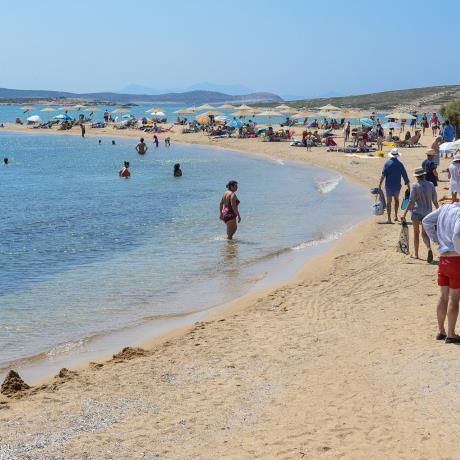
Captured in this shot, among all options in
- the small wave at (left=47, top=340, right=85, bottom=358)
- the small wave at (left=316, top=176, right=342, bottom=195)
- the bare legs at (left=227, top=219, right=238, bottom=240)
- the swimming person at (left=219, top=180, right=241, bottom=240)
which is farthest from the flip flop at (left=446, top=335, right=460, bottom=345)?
the small wave at (left=316, top=176, right=342, bottom=195)

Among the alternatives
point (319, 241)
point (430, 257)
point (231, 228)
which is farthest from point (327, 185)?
point (430, 257)

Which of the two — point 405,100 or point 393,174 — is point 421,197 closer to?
point 393,174

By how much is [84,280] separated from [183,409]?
23.2ft

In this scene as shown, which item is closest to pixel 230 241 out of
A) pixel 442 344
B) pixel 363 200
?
pixel 363 200

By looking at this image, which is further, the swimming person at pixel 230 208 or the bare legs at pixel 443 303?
the swimming person at pixel 230 208

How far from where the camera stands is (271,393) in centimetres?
649

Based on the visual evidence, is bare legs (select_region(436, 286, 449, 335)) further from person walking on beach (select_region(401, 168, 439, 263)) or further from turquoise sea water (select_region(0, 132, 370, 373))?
turquoise sea water (select_region(0, 132, 370, 373))

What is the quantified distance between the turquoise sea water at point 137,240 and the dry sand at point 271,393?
183cm

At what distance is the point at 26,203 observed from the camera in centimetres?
2488

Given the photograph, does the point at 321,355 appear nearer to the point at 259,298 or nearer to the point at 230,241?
the point at 259,298

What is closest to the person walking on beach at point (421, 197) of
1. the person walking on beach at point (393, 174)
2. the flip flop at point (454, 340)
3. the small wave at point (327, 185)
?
the person walking on beach at point (393, 174)

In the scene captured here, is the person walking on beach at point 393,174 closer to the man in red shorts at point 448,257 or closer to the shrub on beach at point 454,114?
the man in red shorts at point 448,257

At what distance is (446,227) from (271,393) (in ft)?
8.06

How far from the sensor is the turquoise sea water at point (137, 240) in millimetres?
10719
